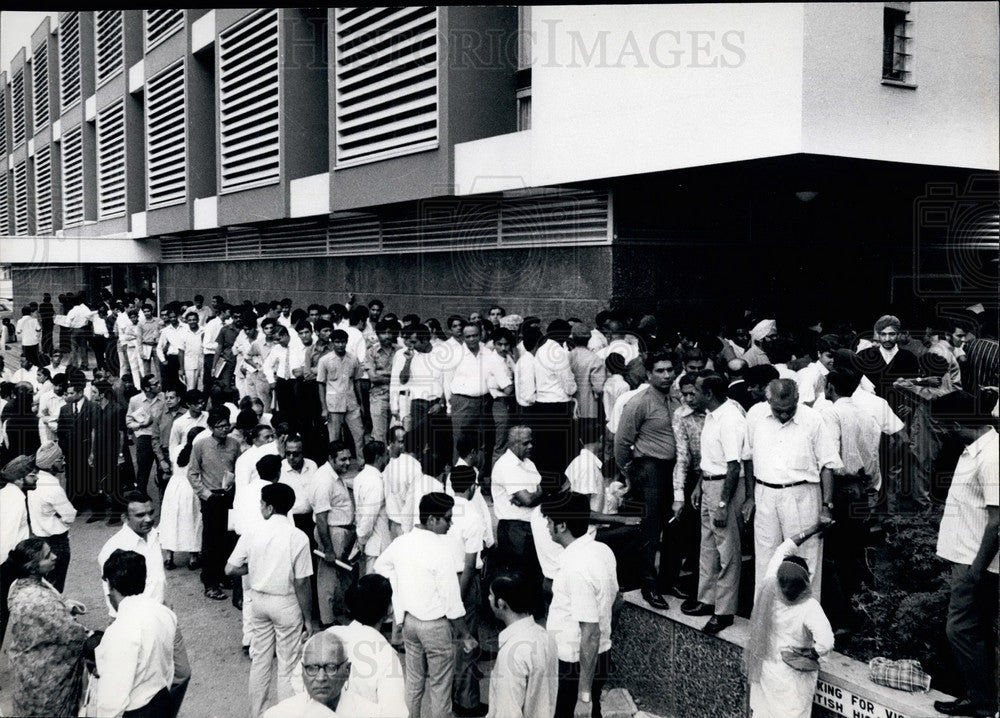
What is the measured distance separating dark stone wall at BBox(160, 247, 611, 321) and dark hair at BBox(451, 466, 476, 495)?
498 centimetres

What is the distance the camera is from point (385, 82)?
12883mm

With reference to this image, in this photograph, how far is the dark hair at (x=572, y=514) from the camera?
17.6 feet

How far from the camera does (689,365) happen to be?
692 cm

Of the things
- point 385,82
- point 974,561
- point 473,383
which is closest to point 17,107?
point 385,82

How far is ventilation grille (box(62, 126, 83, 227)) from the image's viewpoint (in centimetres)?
2750

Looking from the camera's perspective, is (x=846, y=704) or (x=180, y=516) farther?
(x=180, y=516)

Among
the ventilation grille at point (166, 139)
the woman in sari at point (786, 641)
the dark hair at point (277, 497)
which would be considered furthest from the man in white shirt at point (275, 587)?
the ventilation grille at point (166, 139)

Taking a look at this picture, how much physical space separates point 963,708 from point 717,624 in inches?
59.4

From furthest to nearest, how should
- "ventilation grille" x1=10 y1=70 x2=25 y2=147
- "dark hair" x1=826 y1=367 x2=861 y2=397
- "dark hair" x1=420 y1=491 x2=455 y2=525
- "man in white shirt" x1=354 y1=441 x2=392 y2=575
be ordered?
"ventilation grille" x1=10 y1=70 x2=25 y2=147, "man in white shirt" x1=354 y1=441 x2=392 y2=575, "dark hair" x1=826 y1=367 x2=861 y2=397, "dark hair" x1=420 y1=491 x2=455 y2=525

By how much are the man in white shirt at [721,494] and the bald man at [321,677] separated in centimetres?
281

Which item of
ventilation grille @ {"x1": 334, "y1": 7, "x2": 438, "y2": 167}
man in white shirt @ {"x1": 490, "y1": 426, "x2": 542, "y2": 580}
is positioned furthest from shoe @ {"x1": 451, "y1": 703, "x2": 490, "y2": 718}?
ventilation grille @ {"x1": 334, "y1": 7, "x2": 438, "y2": 167}

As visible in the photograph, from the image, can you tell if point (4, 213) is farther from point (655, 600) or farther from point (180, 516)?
point (655, 600)

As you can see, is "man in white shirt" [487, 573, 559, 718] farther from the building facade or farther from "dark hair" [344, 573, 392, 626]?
the building facade

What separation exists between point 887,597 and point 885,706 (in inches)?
39.0
